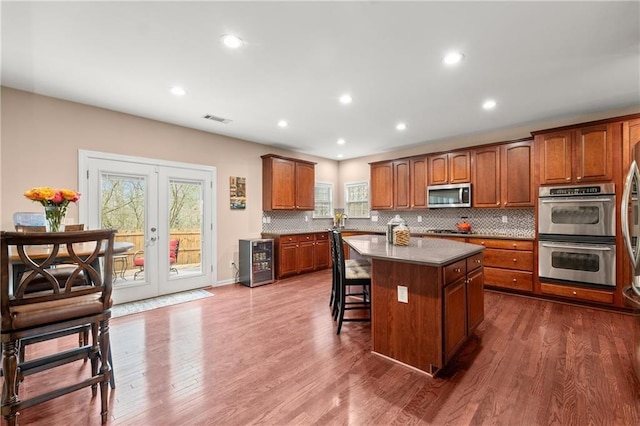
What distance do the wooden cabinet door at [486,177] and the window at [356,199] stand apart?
2591mm

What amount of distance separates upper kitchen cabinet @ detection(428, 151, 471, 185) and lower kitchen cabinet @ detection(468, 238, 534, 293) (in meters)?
1.20

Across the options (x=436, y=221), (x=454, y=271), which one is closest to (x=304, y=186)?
(x=436, y=221)

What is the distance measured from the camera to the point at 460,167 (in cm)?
507

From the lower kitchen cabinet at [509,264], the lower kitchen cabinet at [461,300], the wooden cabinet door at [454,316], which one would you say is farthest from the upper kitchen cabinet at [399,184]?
the wooden cabinet door at [454,316]

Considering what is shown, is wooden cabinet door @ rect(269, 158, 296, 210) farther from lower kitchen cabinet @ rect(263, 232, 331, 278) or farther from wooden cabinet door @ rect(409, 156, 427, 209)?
wooden cabinet door @ rect(409, 156, 427, 209)

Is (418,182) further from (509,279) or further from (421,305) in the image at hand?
(421,305)

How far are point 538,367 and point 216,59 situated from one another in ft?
12.8

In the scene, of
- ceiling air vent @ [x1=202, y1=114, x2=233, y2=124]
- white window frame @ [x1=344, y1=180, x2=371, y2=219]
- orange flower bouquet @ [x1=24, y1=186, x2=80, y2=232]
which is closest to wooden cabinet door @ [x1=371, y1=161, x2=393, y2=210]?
white window frame @ [x1=344, y1=180, x2=371, y2=219]

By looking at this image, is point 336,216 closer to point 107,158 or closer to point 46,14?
point 107,158

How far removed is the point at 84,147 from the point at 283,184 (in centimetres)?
312

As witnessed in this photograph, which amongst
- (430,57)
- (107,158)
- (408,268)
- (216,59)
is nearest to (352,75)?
(430,57)

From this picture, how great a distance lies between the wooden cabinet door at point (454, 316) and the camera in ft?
7.12

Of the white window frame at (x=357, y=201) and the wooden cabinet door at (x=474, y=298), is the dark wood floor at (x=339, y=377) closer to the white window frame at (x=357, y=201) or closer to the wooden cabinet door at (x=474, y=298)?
the wooden cabinet door at (x=474, y=298)

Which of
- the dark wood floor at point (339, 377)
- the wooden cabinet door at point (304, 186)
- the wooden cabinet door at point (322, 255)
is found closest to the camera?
the dark wood floor at point (339, 377)
